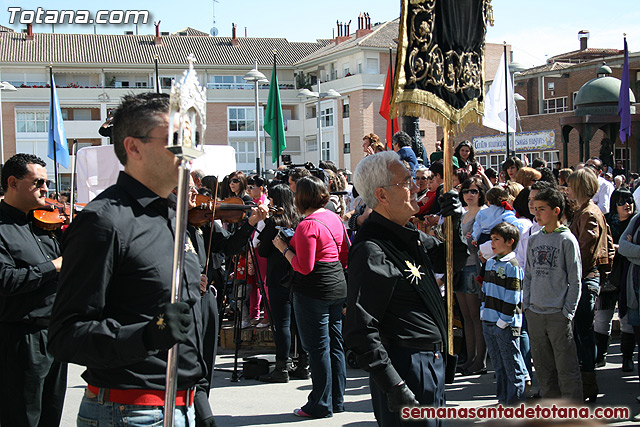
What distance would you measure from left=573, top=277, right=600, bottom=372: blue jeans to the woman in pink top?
2242mm

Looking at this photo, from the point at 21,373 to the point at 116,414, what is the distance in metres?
2.10

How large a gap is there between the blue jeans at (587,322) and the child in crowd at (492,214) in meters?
1.10

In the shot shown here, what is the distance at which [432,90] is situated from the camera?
4699mm

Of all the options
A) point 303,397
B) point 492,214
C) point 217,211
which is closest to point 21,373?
point 217,211

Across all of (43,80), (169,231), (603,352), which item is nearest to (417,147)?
(603,352)

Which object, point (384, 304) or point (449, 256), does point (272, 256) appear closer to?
point (449, 256)

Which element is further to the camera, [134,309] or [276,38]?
[276,38]

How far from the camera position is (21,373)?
426 centimetres

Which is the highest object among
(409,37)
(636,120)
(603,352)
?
(636,120)

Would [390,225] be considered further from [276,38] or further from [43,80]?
[276,38]

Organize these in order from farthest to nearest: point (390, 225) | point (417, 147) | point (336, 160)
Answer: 1. point (336, 160)
2. point (417, 147)
3. point (390, 225)

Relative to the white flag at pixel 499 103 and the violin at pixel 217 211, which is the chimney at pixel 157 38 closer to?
the white flag at pixel 499 103

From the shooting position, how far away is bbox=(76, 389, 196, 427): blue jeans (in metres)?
2.52

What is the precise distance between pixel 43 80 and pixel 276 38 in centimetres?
2258
